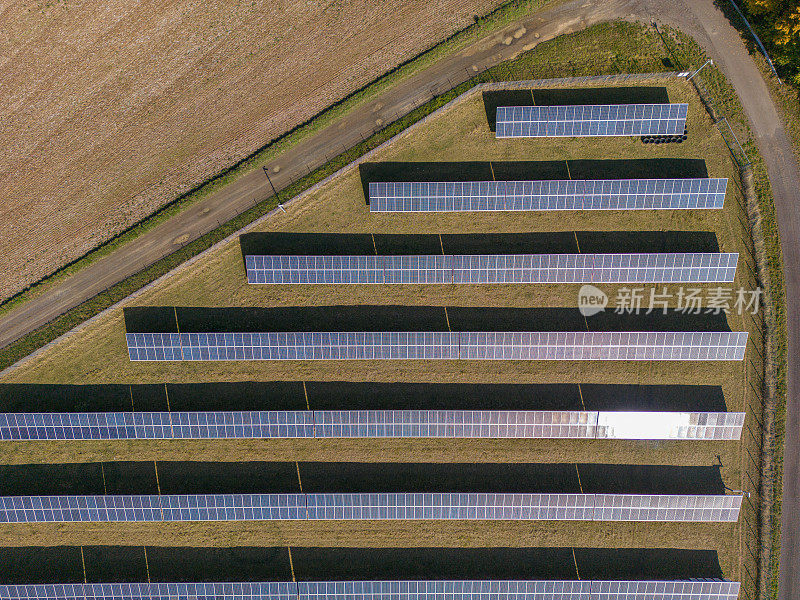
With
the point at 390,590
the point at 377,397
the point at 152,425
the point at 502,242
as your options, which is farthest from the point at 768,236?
the point at 152,425

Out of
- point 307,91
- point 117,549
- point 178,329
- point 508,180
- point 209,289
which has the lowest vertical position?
point 117,549

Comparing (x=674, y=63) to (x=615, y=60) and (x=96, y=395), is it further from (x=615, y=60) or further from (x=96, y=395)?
(x=96, y=395)

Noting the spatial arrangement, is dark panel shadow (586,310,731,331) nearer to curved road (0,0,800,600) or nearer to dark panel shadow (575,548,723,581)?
curved road (0,0,800,600)

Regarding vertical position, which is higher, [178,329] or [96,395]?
[178,329]

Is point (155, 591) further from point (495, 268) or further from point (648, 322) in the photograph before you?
point (648, 322)

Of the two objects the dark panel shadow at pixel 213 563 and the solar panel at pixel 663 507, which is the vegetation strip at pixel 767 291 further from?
the dark panel shadow at pixel 213 563

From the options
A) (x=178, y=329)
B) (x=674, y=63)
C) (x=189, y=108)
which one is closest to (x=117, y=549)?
(x=178, y=329)
